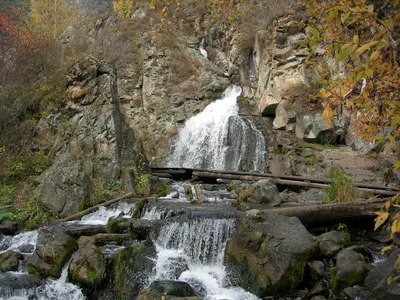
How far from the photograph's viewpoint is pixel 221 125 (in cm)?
1978

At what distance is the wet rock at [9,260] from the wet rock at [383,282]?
273 inches

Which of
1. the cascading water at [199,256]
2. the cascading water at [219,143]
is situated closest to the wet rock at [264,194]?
the cascading water at [199,256]

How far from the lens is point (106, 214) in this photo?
10.4 metres

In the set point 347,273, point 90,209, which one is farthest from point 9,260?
point 347,273

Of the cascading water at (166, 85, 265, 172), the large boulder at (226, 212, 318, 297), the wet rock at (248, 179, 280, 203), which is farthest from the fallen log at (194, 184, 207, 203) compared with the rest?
the cascading water at (166, 85, 265, 172)

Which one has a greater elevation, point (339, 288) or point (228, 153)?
point (228, 153)

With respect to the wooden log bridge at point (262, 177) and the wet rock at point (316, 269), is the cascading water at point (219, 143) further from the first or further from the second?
the wet rock at point (316, 269)

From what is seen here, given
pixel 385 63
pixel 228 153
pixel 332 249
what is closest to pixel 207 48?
pixel 228 153

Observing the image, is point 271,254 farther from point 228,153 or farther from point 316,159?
point 228,153

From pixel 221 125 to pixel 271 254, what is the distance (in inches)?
520

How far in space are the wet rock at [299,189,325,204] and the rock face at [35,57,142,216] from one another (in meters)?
5.92

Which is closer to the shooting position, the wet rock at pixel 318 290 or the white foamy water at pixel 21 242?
the wet rock at pixel 318 290

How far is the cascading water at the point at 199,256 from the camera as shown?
7.11 metres

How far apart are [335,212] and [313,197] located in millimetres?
2537
